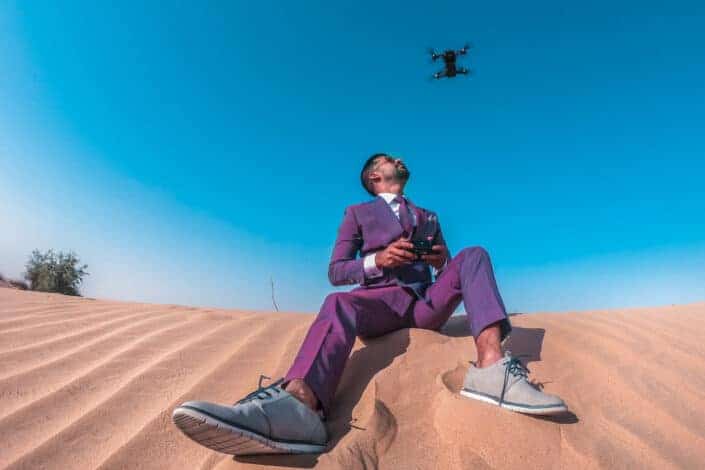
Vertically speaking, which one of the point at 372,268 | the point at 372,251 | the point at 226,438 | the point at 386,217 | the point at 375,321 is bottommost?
Result: the point at 226,438

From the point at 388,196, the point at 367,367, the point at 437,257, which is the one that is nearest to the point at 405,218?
the point at 388,196

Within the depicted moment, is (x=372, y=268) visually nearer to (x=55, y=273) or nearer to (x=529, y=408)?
(x=529, y=408)

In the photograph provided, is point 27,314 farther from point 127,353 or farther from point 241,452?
point 241,452

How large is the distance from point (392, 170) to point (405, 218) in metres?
0.44

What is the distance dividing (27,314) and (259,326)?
5.56 ft

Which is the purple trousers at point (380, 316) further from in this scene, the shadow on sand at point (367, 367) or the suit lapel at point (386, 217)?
the suit lapel at point (386, 217)

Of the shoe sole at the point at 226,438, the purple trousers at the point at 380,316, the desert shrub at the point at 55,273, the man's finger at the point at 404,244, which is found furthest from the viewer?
the desert shrub at the point at 55,273

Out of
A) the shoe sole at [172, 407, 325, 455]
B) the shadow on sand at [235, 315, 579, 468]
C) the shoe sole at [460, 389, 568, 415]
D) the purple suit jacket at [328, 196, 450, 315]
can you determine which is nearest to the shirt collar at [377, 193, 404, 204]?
the purple suit jacket at [328, 196, 450, 315]

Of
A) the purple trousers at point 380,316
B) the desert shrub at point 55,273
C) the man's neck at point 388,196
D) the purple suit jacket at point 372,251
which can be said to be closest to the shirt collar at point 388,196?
the man's neck at point 388,196

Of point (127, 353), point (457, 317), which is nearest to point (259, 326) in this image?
point (127, 353)

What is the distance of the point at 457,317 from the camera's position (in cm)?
303

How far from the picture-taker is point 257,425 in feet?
4.09

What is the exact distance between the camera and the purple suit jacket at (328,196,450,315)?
2.20 m

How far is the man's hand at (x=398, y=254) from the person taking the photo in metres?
2.05
